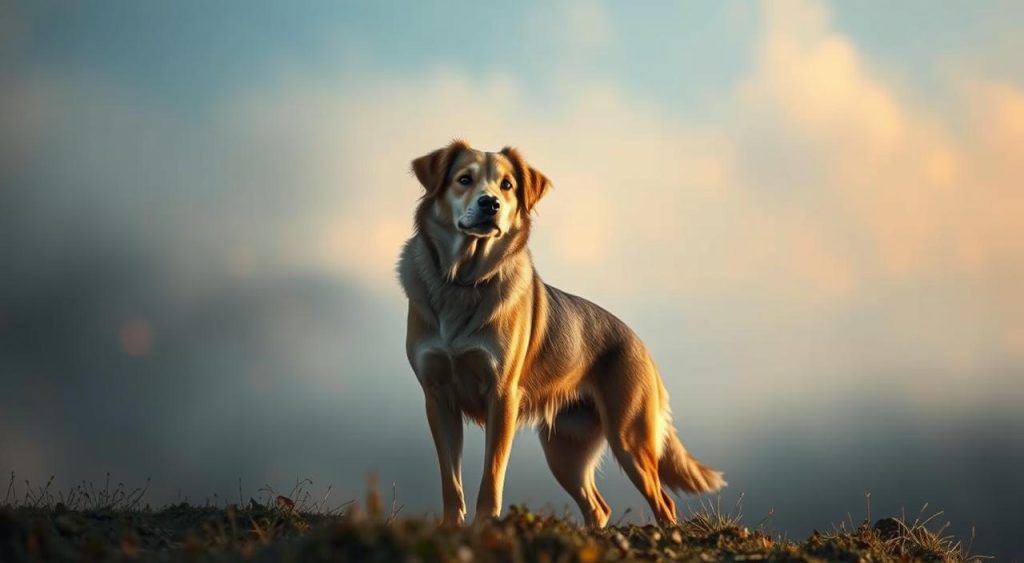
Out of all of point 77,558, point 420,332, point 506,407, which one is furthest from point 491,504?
point 77,558

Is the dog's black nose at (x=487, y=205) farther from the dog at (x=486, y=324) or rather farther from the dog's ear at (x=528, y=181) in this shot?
the dog's ear at (x=528, y=181)

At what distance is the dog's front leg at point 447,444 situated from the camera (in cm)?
845

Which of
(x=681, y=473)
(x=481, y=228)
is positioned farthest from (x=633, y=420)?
(x=481, y=228)

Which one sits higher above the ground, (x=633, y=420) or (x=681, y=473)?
(x=633, y=420)

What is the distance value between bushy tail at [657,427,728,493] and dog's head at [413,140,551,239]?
3.32 m

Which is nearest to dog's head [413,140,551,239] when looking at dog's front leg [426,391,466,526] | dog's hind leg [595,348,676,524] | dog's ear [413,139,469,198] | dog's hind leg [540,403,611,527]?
dog's ear [413,139,469,198]

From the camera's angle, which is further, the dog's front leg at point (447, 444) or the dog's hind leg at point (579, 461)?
the dog's hind leg at point (579, 461)

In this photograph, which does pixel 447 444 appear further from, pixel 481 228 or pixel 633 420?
pixel 633 420

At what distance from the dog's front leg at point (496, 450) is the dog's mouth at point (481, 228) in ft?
4.49

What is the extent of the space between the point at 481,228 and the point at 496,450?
1.84 m

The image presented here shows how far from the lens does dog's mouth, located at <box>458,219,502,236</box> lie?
812 cm

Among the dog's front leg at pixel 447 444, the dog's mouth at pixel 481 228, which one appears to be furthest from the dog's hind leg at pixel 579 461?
the dog's mouth at pixel 481 228

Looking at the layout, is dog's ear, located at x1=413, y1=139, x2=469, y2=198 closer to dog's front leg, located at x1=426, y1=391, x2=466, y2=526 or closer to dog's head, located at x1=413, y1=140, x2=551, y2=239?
dog's head, located at x1=413, y1=140, x2=551, y2=239

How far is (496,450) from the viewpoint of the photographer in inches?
327
